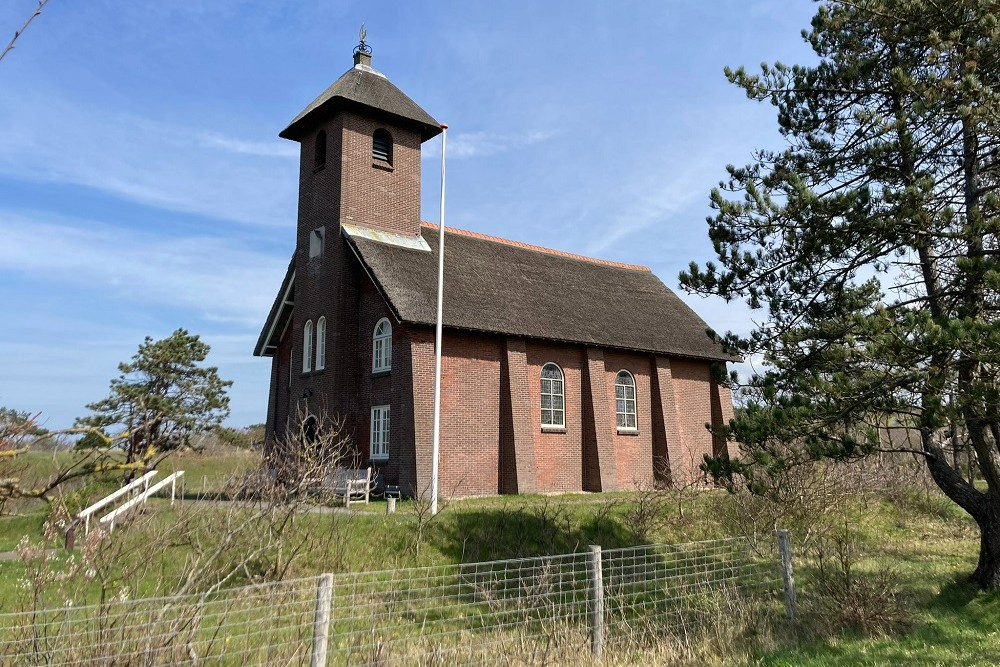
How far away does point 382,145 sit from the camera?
24.4 meters

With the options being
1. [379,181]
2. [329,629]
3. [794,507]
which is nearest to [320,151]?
[379,181]

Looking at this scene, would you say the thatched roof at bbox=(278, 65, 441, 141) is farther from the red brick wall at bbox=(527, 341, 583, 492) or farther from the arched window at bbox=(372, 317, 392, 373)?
the red brick wall at bbox=(527, 341, 583, 492)

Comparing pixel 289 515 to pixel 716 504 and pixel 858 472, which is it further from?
pixel 858 472

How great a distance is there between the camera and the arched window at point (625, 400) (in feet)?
82.5

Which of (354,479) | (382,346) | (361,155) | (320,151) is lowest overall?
(354,479)

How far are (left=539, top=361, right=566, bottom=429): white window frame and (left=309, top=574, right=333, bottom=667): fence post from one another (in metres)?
17.0

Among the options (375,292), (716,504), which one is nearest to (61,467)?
(716,504)

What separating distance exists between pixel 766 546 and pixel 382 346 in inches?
479

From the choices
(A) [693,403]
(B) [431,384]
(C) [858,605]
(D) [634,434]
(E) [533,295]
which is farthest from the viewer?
(A) [693,403]

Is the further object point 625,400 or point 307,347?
point 625,400

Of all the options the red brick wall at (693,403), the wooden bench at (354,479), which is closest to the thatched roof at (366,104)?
the wooden bench at (354,479)

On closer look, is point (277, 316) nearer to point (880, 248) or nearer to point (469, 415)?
point (469, 415)

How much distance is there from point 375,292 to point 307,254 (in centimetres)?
363

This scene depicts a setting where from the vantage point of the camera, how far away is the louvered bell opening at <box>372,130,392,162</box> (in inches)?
951
